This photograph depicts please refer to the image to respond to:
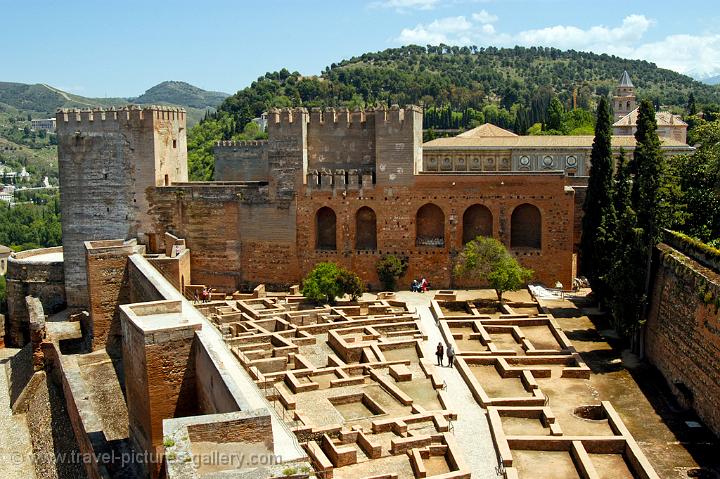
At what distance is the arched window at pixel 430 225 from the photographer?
30.1m

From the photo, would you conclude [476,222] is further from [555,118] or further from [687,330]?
[555,118]

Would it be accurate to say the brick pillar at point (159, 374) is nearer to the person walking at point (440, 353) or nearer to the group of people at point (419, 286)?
the person walking at point (440, 353)

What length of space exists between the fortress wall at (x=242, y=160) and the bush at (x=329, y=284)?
15475 mm

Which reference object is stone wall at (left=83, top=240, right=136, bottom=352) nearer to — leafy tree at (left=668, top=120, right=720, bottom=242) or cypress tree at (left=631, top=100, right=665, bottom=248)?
cypress tree at (left=631, top=100, right=665, bottom=248)

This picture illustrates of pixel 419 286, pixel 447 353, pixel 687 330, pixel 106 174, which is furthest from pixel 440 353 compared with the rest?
pixel 106 174

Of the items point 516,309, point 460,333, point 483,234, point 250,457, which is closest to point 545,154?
point 483,234

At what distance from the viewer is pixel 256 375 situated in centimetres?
2019

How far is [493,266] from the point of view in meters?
27.4

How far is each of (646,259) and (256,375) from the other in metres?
11.5

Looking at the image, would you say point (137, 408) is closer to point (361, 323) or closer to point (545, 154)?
point (361, 323)

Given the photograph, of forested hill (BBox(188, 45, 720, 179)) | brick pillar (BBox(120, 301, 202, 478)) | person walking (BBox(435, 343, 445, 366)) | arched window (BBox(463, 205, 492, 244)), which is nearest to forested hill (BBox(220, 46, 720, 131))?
forested hill (BBox(188, 45, 720, 179))

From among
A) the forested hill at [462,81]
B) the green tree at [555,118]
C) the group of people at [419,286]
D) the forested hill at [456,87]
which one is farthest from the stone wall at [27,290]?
the forested hill at [462,81]

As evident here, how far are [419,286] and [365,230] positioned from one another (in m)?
3.04

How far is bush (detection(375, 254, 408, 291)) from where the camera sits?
29.5 metres
